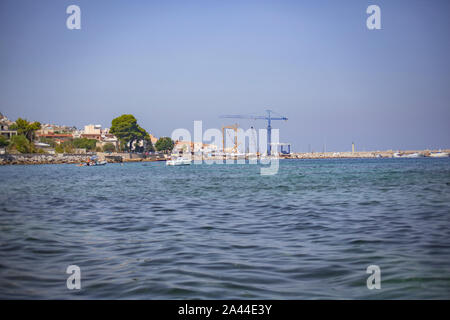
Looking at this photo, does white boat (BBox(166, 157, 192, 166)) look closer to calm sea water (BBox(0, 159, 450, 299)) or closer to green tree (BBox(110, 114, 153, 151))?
green tree (BBox(110, 114, 153, 151))

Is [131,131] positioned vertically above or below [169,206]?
above

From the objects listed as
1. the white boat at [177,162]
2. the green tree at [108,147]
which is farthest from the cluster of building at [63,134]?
the white boat at [177,162]

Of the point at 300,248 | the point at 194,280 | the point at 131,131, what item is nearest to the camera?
the point at 194,280

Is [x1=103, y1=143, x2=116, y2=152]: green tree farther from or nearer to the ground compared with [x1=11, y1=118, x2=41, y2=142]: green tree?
nearer to the ground

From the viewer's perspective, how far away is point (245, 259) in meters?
5.91

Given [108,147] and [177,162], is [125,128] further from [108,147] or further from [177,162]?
[177,162]

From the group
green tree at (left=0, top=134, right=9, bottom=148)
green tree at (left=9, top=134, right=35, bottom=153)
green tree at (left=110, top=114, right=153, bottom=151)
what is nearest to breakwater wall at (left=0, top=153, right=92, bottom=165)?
green tree at (left=9, top=134, right=35, bottom=153)

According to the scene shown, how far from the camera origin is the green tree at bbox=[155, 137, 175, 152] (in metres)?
128

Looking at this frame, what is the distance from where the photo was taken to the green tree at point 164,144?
5054 inches

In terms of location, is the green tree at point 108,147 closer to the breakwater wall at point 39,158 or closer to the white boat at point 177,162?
the breakwater wall at point 39,158

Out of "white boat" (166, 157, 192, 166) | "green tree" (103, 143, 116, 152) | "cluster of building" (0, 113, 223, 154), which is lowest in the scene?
"white boat" (166, 157, 192, 166)
